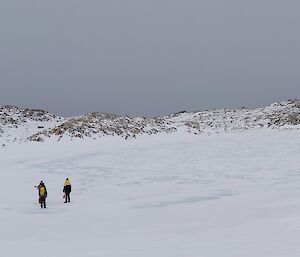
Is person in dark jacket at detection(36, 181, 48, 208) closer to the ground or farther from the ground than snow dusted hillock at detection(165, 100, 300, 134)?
closer to the ground

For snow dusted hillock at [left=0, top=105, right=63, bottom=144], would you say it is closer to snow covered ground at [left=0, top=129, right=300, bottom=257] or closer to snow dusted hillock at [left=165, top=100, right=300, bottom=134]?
snow covered ground at [left=0, top=129, right=300, bottom=257]

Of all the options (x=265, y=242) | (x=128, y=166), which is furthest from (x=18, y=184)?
(x=265, y=242)

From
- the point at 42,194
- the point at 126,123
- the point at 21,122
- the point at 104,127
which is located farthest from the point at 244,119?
the point at 42,194

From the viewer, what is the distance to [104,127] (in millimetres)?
43469

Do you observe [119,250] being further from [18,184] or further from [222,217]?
[18,184]

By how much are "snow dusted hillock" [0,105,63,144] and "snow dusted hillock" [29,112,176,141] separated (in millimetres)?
3983

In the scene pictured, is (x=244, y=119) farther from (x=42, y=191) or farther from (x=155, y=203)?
(x=42, y=191)

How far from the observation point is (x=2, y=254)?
916cm

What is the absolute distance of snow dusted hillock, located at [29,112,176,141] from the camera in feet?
131

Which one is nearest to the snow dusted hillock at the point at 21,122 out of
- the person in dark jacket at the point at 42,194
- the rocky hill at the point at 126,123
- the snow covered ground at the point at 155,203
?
the rocky hill at the point at 126,123

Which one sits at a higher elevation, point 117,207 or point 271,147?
point 271,147

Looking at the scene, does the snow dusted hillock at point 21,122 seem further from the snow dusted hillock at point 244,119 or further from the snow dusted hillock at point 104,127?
the snow dusted hillock at point 244,119

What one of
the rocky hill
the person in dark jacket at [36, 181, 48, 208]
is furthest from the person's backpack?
the rocky hill

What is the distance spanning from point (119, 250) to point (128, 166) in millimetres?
17703
